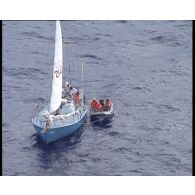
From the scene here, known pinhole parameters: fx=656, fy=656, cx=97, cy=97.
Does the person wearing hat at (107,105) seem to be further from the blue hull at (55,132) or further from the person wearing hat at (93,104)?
the blue hull at (55,132)

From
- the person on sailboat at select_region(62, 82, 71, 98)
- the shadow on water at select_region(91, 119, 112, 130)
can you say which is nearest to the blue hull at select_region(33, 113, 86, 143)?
the shadow on water at select_region(91, 119, 112, 130)

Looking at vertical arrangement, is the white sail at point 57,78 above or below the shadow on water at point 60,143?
above

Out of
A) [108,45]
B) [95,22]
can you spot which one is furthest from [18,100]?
[95,22]

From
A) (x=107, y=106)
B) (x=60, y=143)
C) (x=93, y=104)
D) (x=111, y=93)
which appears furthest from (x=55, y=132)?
(x=111, y=93)

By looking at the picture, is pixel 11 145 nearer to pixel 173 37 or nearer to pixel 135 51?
pixel 135 51

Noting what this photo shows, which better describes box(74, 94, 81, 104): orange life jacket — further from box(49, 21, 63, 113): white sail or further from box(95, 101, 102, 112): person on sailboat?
box(49, 21, 63, 113): white sail

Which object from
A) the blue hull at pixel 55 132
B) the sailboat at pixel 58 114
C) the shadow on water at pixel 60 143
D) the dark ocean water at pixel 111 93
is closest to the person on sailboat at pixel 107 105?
the dark ocean water at pixel 111 93

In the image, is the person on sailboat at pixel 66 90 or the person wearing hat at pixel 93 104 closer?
the person wearing hat at pixel 93 104
